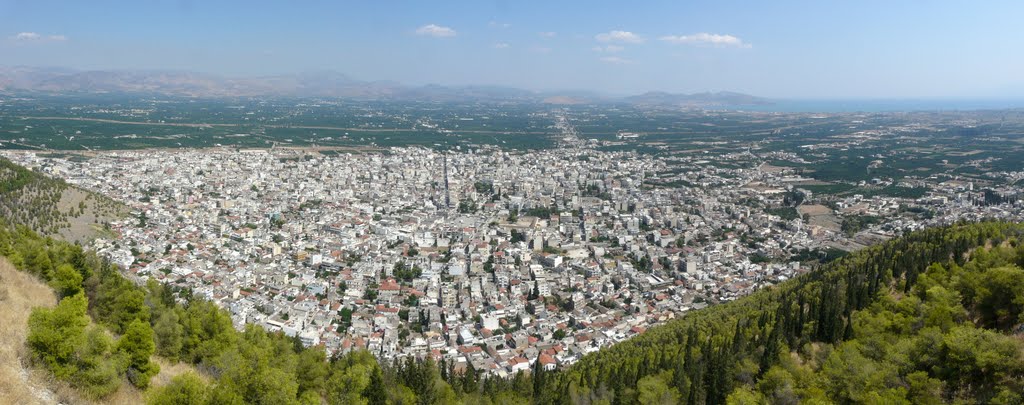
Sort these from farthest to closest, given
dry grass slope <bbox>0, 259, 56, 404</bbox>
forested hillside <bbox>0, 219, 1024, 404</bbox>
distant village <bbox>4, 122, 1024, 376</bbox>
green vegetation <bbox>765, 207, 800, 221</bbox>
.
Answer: green vegetation <bbox>765, 207, 800, 221</bbox> < distant village <bbox>4, 122, 1024, 376</bbox> < forested hillside <bbox>0, 219, 1024, 404</bbox> < dry grass slope <bbox>0, 259, 56, 404</bbox>

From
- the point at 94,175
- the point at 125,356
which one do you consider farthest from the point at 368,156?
the point at 125,356

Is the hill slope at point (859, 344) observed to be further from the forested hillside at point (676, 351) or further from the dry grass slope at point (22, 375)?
the dry grass slope at point (22, 375)

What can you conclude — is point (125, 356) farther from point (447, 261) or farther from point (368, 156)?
point (368, 156)

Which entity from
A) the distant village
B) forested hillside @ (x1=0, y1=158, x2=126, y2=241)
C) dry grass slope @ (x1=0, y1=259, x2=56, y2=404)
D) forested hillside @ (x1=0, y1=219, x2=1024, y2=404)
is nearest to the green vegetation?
the distant village

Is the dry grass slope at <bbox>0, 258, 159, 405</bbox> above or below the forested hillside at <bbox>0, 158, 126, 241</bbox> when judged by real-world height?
above

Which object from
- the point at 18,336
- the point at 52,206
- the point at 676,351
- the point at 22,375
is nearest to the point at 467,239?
the point at 676,351

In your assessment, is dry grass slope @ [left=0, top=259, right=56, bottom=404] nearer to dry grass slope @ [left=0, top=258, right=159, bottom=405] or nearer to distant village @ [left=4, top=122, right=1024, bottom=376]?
dry grass slope @ [left=0, top=258, right=159, bottom=405]

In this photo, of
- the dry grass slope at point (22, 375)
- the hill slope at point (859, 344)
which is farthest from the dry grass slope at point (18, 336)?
the hill slope at point (859, 344)
